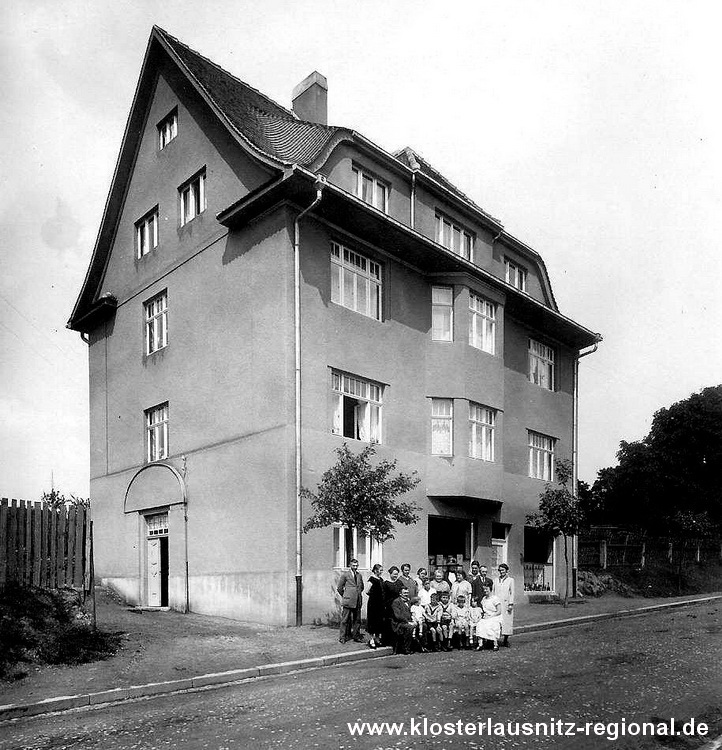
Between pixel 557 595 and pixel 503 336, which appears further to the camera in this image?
pixel 557 595

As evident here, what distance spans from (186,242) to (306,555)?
9531 millimetres

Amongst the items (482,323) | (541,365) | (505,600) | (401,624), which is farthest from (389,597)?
(541,365)

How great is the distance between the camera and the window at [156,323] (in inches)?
928

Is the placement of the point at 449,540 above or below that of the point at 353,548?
below

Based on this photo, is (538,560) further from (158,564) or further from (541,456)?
(158,564)

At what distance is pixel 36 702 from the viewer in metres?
9.93

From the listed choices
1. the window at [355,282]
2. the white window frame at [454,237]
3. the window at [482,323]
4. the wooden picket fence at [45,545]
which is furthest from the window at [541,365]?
the wooden picket fence at [45,545]

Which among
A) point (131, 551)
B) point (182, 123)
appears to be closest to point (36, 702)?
point (131, 551)

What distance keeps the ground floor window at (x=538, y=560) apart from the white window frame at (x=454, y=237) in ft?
29.9

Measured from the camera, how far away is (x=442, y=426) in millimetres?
22781

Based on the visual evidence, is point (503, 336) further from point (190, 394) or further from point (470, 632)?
point (470, 632)

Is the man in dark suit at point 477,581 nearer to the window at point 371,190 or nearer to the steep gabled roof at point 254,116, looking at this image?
the steep gabled roof at point 254,116

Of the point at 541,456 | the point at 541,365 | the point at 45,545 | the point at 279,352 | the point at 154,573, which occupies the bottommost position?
the point at 154,573

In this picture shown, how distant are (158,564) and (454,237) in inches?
514
